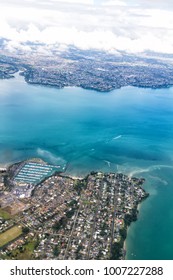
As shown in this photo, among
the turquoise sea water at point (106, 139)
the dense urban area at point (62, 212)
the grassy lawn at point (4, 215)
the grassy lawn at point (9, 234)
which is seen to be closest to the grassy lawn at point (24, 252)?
the dense urban area at point (62, 212)

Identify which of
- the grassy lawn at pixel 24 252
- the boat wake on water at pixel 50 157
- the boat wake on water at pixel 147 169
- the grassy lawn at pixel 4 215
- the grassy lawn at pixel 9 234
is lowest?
the grassy lawn at pixel 24 252

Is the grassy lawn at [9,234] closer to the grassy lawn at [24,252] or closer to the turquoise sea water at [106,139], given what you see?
the grassy lawn at [24,252]

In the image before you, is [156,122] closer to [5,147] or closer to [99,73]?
[5,147]

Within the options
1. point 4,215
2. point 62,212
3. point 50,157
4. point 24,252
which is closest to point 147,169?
point 50,157

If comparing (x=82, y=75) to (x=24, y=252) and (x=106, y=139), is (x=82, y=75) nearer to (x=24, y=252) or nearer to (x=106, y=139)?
(x=106, y=139)

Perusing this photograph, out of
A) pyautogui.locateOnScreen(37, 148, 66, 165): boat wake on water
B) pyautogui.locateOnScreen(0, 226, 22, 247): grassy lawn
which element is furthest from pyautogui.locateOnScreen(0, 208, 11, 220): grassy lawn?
pyautogui.locateOnScreen(37, 148, 66, 165): boat wake on water

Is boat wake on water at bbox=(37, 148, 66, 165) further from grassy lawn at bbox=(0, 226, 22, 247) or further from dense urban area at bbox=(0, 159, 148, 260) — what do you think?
grassy lawn at bbox=(0, 226, 22, 247)

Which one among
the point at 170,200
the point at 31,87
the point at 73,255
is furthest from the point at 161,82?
the point at 73,255
